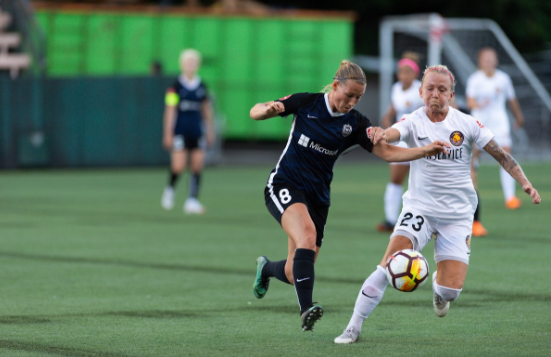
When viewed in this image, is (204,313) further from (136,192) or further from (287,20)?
(287,20)

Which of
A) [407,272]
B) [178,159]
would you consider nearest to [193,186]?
[178,159]

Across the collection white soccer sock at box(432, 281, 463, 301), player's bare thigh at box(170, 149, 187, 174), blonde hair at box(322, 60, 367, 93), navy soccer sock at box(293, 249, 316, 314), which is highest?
blonde hair at box(322, 60, 367, 93)

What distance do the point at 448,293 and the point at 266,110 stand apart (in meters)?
1.70

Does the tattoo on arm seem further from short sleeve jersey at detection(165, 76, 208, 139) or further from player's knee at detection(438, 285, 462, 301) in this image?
short sleeve jersey at detection(165, 76, 208, 139)

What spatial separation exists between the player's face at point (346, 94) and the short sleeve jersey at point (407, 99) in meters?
6.37

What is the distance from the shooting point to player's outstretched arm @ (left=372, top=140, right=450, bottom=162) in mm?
6547

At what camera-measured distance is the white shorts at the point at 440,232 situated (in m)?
6.78

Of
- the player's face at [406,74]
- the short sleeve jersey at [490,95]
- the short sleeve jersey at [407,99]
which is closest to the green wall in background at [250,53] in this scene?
the short sleeve jersey at [490,95]

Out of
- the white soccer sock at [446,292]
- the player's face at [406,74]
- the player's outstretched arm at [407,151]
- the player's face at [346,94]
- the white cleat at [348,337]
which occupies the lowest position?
the white cleat at [348,337]

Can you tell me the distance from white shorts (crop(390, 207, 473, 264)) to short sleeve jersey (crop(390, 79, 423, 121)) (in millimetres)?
6503

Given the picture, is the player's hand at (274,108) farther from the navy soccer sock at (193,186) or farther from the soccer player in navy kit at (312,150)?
the navy soccer sock at (193,186)

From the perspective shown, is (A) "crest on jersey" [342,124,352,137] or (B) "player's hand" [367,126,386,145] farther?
(A) "crest on jersey" [342,124,352,137]

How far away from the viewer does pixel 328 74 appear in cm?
3403

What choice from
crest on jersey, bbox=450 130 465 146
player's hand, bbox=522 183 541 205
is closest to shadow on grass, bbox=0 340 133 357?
crest on jersey, bbox=450 130 465 146
